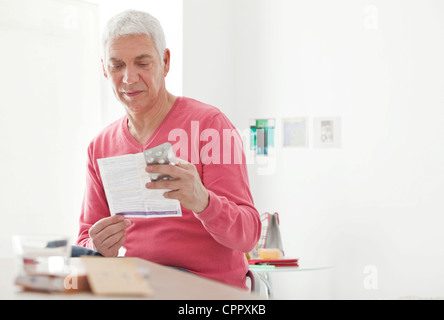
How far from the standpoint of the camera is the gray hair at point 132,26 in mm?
1688

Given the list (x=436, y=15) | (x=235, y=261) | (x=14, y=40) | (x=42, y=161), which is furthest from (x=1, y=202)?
(x=436, y=15)

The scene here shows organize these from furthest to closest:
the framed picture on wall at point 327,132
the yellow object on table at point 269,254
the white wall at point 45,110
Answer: the framed picture on wall at point 327,132 < the white wall at point 45,110 < the yellow object on table at point 269,254

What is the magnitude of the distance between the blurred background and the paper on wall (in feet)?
5.78

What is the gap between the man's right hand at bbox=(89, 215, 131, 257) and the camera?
1.47 meters

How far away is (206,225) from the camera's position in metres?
1.44

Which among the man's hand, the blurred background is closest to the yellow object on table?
the blurred background

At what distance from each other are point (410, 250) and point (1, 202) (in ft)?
7.04

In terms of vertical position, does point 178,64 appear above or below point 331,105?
above

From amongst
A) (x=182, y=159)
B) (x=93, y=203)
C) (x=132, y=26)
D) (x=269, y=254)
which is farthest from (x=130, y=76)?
(x=269, y=254)

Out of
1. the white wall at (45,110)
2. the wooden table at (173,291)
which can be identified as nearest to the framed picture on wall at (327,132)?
the white wall at (45,110)

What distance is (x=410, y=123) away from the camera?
2846 millimetres

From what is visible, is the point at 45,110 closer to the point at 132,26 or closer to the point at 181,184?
the point at 132,26

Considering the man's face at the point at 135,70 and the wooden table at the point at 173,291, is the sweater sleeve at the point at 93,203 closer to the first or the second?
the man's face at the point at 135,70
